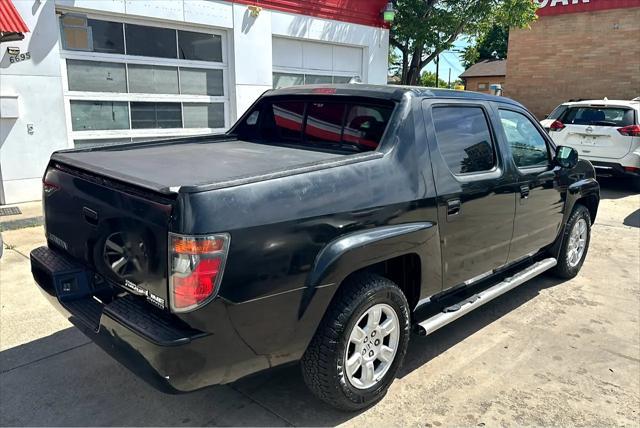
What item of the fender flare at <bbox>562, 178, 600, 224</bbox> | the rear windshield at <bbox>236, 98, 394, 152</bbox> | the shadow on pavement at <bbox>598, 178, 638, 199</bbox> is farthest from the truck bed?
the shadow on pavement at <bbox>598, 178, 638, 199</bbox>

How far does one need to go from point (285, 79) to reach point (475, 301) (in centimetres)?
862

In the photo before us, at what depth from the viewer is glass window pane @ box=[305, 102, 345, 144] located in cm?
362

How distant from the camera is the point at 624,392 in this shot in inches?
130

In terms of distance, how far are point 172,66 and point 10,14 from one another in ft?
9.26

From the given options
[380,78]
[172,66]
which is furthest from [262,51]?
[380,78]

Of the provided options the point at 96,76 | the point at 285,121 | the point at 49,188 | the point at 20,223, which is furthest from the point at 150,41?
the point at 49,188

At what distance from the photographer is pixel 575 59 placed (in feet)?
65.6

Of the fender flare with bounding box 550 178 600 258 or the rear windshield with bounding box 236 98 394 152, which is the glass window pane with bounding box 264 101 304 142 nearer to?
the rear windshield with bounding box 236 98 394 152

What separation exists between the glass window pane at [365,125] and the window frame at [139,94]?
624 cm

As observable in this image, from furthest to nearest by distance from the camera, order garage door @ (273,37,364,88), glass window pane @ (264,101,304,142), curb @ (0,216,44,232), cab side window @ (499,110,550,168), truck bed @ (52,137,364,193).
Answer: garage door @ (273,37,364,88)
curb @ (0,216,44,232)
cab side window @ (499,110,550,168)
glass window pane @ (264,101,304,142)
truck bed @ (52,137,364,193)

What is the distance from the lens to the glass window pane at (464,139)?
344 centimetres

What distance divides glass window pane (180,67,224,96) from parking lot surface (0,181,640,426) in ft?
18.7

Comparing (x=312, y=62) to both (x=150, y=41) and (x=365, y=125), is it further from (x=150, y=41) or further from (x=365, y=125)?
(x=365, y=125)

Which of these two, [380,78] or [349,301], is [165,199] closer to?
[349,301]
